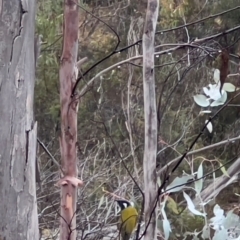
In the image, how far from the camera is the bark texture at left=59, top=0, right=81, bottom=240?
73 cm

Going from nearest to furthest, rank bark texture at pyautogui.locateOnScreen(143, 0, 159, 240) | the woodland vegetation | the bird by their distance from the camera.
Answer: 1. bark texture at pyautogui.locateOnScreen(143, 0, 159, 240)
2. the bird
3. the woodland vegetation

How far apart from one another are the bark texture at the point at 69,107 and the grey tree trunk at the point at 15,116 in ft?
0.19

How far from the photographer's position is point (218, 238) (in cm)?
82

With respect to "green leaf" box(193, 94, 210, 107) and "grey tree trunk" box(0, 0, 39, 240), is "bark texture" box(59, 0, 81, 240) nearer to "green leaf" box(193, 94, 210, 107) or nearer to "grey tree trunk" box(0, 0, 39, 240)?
"grey tree trunk" box(0, 0, 39, 240)

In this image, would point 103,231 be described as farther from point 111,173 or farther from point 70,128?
point 70,128

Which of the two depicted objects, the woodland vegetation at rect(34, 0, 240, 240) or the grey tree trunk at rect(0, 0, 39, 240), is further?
the woodland vegetation at rect(34, 0, 240, 240)

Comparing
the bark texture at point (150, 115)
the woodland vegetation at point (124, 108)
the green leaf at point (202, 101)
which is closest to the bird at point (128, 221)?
the bark texture at point (150, 115)

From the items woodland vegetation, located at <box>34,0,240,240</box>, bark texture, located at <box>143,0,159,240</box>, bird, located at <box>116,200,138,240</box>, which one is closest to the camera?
bark texture, located at <box>143,0,159,240</box>

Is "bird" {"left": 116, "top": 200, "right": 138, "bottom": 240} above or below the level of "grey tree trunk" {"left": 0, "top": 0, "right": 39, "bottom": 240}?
below

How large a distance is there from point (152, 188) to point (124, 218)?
12cm

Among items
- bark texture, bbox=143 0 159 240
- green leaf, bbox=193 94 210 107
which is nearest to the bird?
bark texture, bbox=143 0 159 240

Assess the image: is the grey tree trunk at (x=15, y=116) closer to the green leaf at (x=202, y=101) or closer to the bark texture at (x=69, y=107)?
the bark texture at (x=69, y=107)

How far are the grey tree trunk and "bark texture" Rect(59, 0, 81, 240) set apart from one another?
6cm

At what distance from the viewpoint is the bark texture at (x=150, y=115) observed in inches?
25.5
